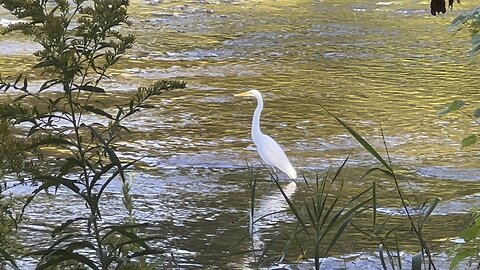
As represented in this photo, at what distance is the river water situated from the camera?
221 inches

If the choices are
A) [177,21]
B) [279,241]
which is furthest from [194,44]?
[279,241]

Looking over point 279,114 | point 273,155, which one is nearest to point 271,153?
point 273,155

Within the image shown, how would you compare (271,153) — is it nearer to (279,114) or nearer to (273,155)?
(273,155)

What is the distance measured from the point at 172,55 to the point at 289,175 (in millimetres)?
5597

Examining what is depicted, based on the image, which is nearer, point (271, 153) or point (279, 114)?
point (271, 153)

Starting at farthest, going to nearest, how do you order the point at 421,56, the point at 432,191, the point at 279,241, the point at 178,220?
1. the point at 421,56
2. the point at 432,191
3. the point at 178,220
4. the point at 279,241

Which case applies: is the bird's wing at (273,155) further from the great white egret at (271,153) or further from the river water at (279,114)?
the river water at (279,114)

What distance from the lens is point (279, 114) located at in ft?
28.1

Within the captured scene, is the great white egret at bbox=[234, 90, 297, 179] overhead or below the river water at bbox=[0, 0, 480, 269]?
overhead

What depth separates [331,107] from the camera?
8719mm

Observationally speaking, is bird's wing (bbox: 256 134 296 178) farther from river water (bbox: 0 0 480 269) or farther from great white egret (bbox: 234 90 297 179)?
river water (bbox: 0 0 480 269)

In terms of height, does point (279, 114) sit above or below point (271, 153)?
below

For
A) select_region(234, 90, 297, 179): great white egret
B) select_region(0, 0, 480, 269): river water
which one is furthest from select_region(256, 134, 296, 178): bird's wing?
select_region(0, 0, 480, 269): river water

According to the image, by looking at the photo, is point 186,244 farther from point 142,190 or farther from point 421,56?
point 421,56
